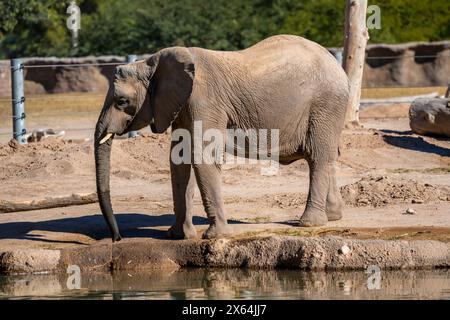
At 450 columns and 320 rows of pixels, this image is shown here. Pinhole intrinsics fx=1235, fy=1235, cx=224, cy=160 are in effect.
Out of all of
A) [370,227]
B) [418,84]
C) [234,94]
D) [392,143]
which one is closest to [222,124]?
[234,94]

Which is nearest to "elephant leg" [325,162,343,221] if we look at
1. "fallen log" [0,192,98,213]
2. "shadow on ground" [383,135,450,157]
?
"fallen log" [0,192,98,213]

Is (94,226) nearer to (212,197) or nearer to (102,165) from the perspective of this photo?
(102,165)

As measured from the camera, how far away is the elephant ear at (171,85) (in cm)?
1121

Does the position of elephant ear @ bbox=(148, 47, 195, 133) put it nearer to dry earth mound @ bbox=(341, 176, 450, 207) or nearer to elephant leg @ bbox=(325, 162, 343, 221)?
elephant leg @ bbox=(325, 162, 343, 221)

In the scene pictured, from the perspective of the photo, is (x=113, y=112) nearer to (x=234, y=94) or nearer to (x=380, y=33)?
(x=234, y=94)

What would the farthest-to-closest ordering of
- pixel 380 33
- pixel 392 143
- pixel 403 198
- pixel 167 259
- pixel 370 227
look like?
pixel 380 33
pixel 392 143
pixel 403 198
pixel 370 227
pixel 167 259

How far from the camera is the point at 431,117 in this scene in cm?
1830

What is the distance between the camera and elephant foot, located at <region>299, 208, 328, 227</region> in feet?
39.6

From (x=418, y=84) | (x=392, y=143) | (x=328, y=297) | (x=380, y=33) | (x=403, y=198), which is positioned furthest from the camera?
(x=380, y=33)

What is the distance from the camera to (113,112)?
11352mm

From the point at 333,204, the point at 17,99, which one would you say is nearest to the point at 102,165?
the point at 333,204

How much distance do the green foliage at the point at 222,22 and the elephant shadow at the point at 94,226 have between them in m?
19.2

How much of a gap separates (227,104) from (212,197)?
0.88 meters

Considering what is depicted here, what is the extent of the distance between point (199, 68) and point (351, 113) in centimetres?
786
